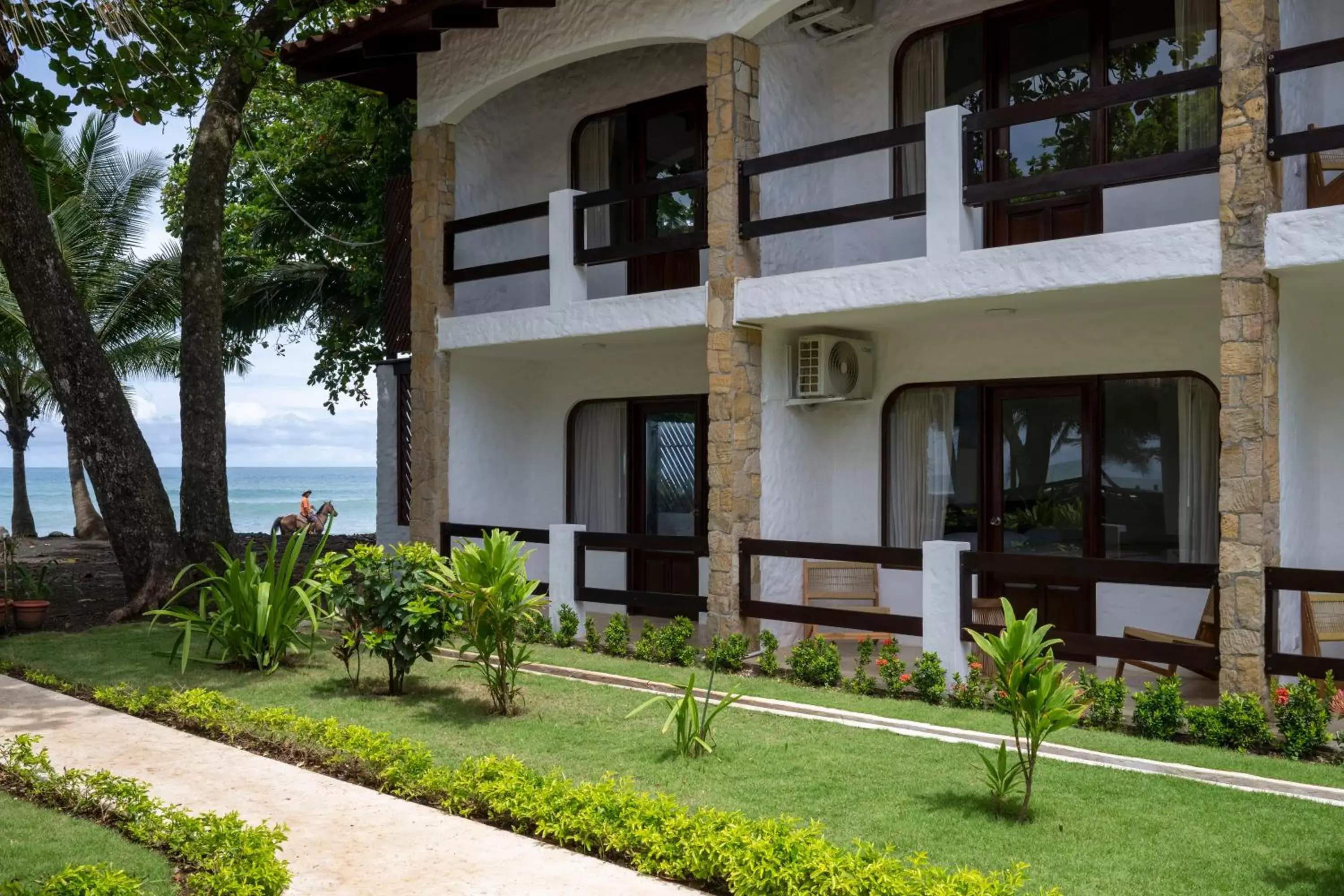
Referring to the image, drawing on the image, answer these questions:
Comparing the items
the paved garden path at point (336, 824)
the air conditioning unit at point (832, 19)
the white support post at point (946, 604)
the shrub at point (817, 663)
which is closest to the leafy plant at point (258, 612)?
the paved garden path at point (336, 824)

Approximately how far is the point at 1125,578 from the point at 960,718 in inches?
55.1

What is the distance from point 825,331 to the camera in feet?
34.1

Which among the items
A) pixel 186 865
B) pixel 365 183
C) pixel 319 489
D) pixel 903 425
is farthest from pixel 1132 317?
pixel 319 489

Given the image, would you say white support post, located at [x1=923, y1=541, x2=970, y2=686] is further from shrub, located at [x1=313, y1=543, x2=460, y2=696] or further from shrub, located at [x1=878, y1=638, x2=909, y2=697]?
shrub, located at [x1=313, y1=543, x2=460, y2=696]

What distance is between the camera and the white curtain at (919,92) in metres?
10.5

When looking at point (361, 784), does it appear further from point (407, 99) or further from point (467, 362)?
point (407, 99)

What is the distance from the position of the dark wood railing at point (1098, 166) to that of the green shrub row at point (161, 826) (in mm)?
6379

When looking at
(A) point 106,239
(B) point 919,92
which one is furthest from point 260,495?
(B) point 919,92

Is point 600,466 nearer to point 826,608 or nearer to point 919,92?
point 826,608

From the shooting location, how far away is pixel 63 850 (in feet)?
16.1

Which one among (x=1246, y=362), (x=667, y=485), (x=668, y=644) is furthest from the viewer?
(x=667, y=485)

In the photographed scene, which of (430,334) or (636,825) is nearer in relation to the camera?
(636,825)

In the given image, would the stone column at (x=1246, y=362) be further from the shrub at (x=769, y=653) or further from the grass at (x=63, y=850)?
the grass at (x=63, y=850)

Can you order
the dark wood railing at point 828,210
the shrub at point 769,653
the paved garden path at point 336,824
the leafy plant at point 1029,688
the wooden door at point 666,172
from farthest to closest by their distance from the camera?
the wooden door at point 666,172 → the shrub at point 769,653 → the dark wood railing at point 828,210 → the leafy plant at point 1029,688 → the paved garden path at point 336,824
